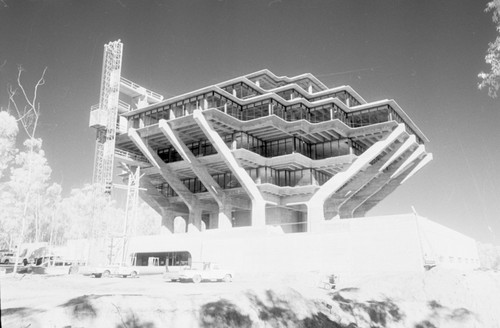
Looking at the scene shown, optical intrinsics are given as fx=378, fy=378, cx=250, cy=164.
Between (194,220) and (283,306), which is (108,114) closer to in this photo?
(194,220)

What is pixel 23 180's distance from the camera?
Answer: 46938 millimetres

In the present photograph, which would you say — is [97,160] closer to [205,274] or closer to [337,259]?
[205,274]

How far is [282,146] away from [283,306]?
4371 cm

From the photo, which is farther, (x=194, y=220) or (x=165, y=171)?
(x=194, y=220)

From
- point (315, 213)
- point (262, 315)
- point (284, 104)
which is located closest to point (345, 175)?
point (315, 213)

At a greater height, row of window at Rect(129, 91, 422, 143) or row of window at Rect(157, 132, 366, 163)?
row of window at Rect(129, 91, 422, 143)

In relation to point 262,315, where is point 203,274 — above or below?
above

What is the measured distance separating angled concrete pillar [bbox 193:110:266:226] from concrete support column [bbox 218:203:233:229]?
6.60 meters

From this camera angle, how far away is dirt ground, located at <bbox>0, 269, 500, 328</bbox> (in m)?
10.5

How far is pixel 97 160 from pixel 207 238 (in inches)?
1050

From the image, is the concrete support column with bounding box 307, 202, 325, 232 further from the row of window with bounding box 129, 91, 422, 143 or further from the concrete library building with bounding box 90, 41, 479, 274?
the row of window with bounding box 129, 91, 422, 143

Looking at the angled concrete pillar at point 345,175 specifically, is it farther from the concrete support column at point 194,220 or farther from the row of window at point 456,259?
the concrete support column at point 194,220

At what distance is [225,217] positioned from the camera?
5816 centimetres

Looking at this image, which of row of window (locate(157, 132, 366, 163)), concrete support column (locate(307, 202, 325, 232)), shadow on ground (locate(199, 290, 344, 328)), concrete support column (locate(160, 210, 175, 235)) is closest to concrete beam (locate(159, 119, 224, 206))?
row of window (locate(157, 132, 366, 163))
